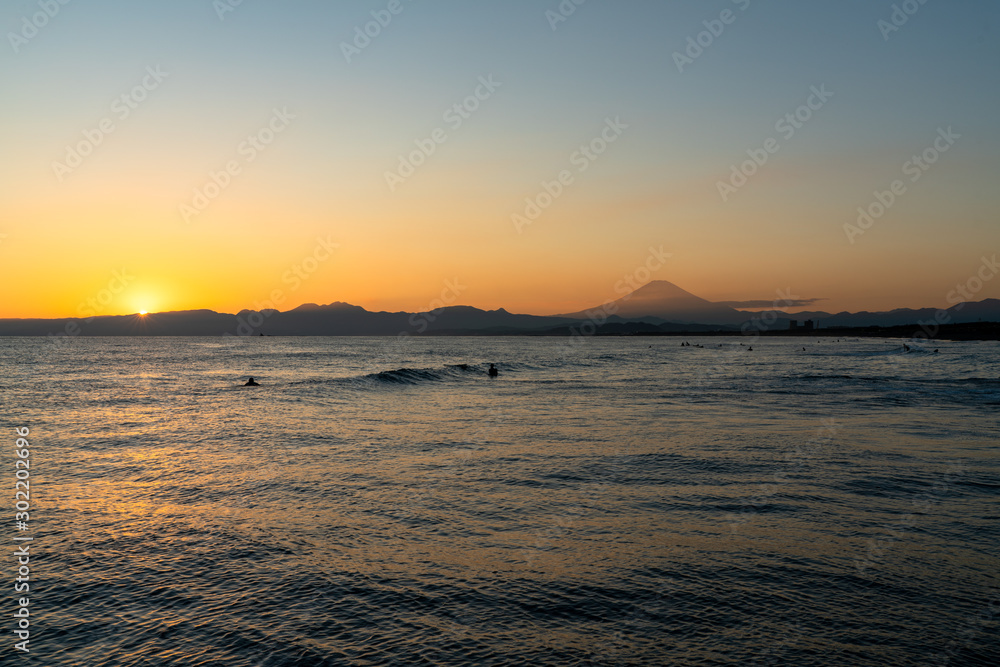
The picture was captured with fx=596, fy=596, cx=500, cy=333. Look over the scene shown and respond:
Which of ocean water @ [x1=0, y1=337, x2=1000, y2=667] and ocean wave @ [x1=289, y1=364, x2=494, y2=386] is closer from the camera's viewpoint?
ocean water @ [x1=0, y1=337, x2=1000, y2=667]

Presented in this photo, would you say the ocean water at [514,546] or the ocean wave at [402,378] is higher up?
the ocean water at [514,546]

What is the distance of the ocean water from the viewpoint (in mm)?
7184

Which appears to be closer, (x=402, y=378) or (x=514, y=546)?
(x=514, y=546)

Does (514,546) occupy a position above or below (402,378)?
above

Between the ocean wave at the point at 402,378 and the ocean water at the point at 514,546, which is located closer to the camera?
the ocean water at the point at 514,546

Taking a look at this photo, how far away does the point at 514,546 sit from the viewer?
1041cm

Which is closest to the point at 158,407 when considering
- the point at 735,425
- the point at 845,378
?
the point at 735,425

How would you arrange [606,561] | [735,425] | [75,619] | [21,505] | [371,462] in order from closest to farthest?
[75,619], [606,561], [21,505], [371,462], [735,425]

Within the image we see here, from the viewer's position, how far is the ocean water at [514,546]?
7.18 metres

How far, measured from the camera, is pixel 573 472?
53.7 ft

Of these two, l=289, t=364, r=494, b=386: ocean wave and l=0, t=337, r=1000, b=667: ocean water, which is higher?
l=0, t=337, r=1000, b=667: ocean water

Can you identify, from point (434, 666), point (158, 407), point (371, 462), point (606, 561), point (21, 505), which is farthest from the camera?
point (158, 407)

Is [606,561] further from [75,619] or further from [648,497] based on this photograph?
[75,619]

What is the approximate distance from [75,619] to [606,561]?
7555 millimetres
